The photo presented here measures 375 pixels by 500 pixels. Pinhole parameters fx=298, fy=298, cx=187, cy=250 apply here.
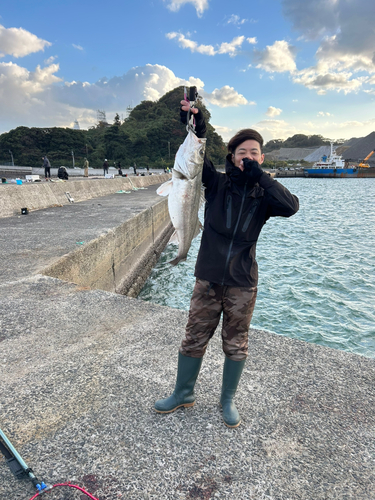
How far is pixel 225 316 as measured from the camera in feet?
7.94

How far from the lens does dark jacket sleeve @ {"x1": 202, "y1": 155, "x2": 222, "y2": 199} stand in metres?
2.56

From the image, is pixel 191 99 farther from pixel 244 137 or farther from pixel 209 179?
pixel 209 179

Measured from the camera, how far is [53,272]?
17.5ft

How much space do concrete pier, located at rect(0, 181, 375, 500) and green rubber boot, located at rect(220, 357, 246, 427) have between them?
0.08 meters

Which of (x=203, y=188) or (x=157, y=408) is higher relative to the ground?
(x=203, y=188)

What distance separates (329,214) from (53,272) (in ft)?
85.2

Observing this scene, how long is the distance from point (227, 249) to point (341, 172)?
103154 mm

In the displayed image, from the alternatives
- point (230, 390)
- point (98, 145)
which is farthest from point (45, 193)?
point (98, 145)

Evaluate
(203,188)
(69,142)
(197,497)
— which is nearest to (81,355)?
(197,497)

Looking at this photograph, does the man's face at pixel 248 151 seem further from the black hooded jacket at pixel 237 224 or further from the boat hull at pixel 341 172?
the boat hull at pixel 341 172

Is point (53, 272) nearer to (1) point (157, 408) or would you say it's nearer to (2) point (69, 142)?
(1) point (157, 408)

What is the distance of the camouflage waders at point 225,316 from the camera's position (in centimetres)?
236

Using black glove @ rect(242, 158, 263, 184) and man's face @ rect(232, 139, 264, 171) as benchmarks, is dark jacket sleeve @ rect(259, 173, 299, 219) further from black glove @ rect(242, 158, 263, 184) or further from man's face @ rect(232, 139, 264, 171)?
man's face @ rect(232, 139, 264, 171)

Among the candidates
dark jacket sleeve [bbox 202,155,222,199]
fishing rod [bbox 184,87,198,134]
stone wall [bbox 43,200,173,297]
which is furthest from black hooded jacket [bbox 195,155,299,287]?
stone wall [bbox 43,200,173,297]
